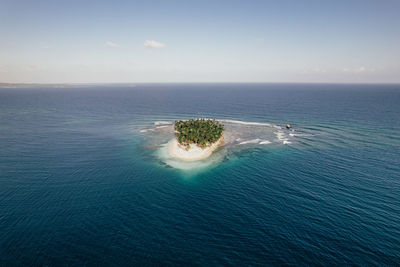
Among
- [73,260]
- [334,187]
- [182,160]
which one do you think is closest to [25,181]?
[73,260]

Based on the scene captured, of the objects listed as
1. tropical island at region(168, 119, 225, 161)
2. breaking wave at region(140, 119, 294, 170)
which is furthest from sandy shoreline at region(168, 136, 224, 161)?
breaking wave at region(140, 119, 294, 170)

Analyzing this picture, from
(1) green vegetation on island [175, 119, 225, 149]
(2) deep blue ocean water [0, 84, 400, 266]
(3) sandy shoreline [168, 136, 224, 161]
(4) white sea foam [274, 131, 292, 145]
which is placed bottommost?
(2) deep blue ocean water [0, 84, 400, 266]

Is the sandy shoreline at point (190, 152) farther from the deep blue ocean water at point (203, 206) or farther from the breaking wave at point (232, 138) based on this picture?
the deep blue ocean water at point (203, 206)

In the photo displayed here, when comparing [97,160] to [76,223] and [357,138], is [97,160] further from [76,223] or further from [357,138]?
[357,138]

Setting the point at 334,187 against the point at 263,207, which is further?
the point at 334,187

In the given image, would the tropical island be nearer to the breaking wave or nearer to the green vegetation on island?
the green vegetation on island

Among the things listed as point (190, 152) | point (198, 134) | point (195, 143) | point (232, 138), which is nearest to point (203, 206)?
point (190, 152)

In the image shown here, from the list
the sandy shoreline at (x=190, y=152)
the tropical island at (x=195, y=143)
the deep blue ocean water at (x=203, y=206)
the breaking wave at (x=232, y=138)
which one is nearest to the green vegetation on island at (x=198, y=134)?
the tropical island at (x=195, y=143)

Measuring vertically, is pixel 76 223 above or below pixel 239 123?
below
